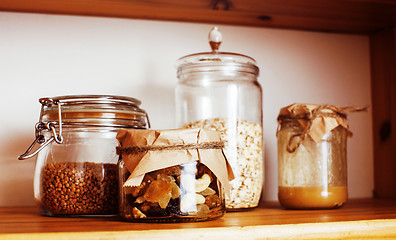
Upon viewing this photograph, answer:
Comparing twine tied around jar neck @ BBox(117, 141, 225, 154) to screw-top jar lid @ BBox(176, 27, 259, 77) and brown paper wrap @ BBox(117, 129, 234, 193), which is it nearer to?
brown paper wrap @ BBox(117, 129, 234, 193)

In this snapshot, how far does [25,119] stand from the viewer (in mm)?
997

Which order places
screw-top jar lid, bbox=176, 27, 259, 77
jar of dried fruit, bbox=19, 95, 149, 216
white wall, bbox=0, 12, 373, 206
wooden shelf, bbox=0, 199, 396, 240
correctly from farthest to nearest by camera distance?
white wall, bbox=0, 12, 373, 206 → screw-top jar lid, bbox=176, 27, 259, 77 → jar of dried fruit, bbox=19, 95, 149, 216 → wooden shelf, bbox=0, 199, 396, 240

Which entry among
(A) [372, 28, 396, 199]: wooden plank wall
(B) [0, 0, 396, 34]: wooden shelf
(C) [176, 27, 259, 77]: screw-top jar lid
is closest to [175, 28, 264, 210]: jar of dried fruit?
(C) [176, 27, 259, 77]: screw-top jar lid

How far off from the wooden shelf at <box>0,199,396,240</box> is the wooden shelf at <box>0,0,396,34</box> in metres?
0.47

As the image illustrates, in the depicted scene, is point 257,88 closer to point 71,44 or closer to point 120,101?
point 120,101

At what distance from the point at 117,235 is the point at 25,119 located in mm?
526

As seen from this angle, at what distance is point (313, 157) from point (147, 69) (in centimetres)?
44

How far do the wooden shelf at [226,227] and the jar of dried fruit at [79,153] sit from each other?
3 centimetres

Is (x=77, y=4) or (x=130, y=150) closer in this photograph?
(x=130, y=150)

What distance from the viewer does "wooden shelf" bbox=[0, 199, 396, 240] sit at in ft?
1.91

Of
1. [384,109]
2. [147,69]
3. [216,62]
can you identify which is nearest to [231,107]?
[216,62]

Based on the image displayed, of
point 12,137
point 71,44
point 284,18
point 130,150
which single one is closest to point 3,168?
point 12,137

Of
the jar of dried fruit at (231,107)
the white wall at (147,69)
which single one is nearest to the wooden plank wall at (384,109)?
the white wall at (147,69)

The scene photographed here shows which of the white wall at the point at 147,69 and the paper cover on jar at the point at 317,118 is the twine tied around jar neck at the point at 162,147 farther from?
the white wall at the point at 147,69
